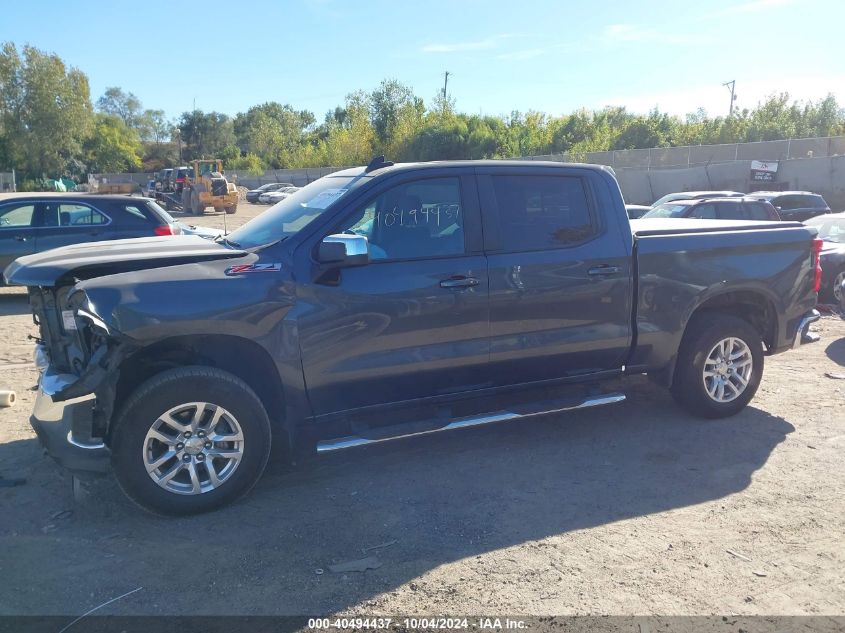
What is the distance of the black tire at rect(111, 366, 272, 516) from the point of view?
13.2 ft

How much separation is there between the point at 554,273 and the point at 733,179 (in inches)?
1092

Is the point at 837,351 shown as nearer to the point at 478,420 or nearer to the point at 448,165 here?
the point at 478,420

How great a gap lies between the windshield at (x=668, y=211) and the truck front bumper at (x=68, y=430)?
1118cm

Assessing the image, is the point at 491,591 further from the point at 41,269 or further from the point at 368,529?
the point at 41,269

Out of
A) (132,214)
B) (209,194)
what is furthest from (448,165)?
(209,194)

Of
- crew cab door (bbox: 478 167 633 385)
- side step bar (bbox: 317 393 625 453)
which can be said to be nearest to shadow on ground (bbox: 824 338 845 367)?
crew cab door (bbox: 478 167 633 385)

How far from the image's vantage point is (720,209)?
12.9 m

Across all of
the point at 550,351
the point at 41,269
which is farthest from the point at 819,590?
the point at 41,269

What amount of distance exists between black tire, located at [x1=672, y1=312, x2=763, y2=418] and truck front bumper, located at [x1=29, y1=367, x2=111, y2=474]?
434 cm

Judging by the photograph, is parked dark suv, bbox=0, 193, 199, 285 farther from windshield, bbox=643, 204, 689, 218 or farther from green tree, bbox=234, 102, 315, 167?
green tree, bbox=234, 102, 315, 167

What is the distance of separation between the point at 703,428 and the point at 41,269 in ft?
16.5

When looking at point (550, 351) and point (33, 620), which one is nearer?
point (33, 620)

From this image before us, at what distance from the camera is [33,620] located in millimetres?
3242

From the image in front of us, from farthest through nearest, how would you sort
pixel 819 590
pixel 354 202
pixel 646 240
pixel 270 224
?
pixel 646 240
pixel 270 224
pixel 354 202
pixel 819 590
